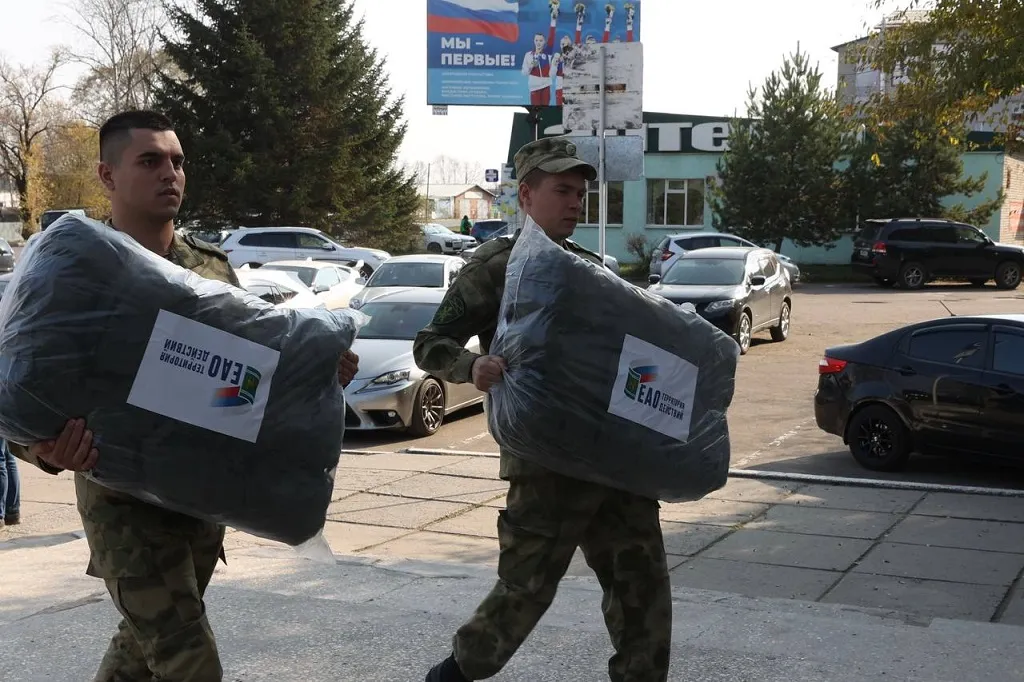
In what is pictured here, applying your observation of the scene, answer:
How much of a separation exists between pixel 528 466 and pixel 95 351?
1339 mm

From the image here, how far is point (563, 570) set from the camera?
365cm

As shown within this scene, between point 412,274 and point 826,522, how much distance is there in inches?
499

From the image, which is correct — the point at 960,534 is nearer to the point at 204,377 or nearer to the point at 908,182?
the point at 204,377

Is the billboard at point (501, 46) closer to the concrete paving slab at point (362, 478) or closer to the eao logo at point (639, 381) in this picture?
the concrete paving slab at point (362, 478)

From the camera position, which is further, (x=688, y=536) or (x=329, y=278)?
(x=329, y=278)

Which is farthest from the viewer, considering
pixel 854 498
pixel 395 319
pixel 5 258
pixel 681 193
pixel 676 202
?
pixel 676 202

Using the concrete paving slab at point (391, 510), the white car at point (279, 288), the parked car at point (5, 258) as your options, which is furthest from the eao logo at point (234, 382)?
the parked car at point (5, 258)

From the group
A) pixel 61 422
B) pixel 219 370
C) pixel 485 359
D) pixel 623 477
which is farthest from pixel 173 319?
pixel 623 477

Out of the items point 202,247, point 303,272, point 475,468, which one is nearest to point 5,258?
point 303,272

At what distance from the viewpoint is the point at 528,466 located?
3.61 metres

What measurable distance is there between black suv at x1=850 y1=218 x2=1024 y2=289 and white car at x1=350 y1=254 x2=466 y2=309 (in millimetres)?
15202

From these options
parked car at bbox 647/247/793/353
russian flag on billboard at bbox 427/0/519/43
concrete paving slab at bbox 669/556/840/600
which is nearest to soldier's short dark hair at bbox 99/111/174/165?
concrete paving slab at bbox 669/556/840/600

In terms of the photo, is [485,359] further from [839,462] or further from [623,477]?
[839,462]

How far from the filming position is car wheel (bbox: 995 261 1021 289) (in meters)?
30.2
